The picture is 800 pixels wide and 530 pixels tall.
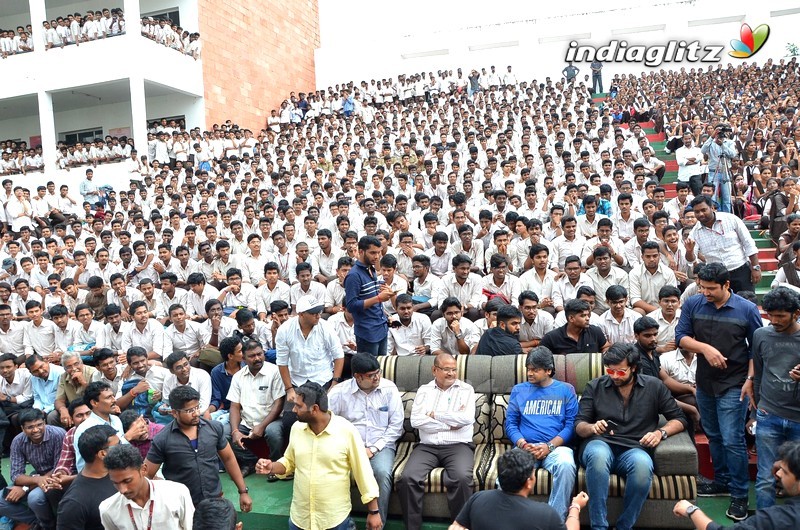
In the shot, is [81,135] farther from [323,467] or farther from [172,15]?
[323,467]

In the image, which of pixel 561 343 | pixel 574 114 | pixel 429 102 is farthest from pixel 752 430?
pixel 429 102

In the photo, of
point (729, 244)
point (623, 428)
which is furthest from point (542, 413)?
point (729, 244)

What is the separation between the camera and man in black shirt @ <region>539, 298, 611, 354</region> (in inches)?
226

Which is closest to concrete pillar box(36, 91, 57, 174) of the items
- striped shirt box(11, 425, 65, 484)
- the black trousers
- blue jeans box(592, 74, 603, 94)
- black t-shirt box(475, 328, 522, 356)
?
striped shirt box(11, 425, 65, 484)

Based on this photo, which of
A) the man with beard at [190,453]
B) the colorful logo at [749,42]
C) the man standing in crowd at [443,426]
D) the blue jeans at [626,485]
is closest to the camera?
the blue jeans at [626,485]

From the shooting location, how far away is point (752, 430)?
16.2 feet

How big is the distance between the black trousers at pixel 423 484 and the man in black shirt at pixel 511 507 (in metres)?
1.19

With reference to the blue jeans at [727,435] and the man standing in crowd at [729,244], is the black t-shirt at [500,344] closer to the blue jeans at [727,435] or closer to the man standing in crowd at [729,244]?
the blue jeans at [727,435]

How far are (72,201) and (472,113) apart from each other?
33.2 ft

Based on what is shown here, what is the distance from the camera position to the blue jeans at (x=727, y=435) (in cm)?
452

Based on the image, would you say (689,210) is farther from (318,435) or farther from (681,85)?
(681,85)

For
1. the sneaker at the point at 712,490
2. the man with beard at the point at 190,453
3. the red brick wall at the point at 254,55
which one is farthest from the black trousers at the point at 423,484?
the red brick wall at the point at 254,55

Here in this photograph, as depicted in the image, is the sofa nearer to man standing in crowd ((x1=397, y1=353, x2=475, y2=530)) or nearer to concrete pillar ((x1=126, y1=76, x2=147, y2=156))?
man standing in crowd ((x1=397, y1=353, x2=475, y2=530))

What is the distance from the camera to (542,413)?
16.0 ft
